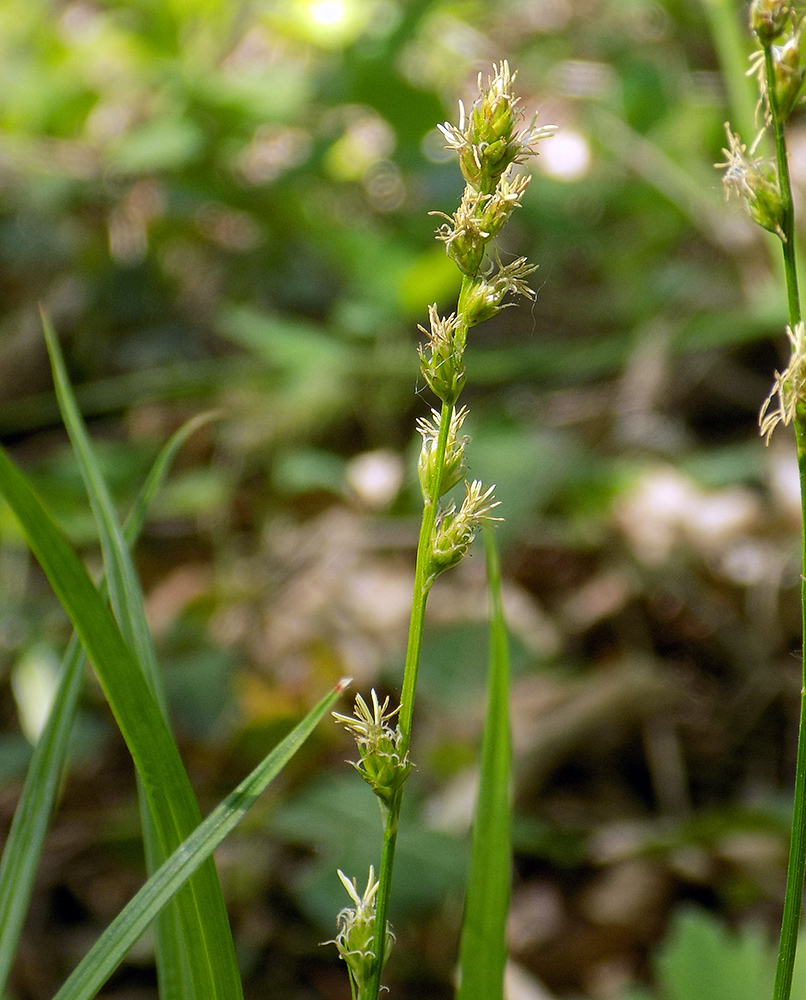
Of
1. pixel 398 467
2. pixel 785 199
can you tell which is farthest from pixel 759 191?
pixel 398 467

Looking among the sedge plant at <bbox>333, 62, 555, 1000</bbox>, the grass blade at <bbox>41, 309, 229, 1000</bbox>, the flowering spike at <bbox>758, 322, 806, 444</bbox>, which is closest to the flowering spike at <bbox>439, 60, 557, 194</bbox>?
the sedge plant at <bbox>333, 62, 555, 1000</bbox>

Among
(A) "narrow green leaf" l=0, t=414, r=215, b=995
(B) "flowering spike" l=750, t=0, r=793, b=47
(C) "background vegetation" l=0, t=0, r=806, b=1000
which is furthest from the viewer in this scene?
(C) "background vegetation" l=0, t=0, r=806, b=1000

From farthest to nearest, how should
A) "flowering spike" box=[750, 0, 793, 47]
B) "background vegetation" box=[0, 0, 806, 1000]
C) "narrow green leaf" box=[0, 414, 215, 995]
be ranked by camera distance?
1. "background vegetation" box=[0, 0, 806, 1000]
2. "narrow green leaf" box=[0, 414, 215, 995]
3. "flowering spike" box=[750, 0, 793, 47]

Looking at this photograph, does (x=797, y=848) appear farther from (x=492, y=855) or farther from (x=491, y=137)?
(x=491, y=137)

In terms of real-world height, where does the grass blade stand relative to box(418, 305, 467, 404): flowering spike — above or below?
below

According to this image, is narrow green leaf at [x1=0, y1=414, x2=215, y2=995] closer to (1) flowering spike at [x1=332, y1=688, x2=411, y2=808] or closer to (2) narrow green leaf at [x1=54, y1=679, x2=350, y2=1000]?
(2) narrow green leaf at [x1=54, y1=679, x2=350, y2=1000]

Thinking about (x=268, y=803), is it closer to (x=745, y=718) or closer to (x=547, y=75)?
(x=745, y=718)

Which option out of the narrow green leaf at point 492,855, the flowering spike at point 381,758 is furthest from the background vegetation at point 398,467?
the flowering spike at point 381,758
